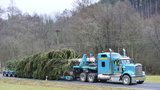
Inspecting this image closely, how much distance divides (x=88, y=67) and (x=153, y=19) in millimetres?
39052

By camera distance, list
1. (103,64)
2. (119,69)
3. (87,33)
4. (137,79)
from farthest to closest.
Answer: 1. (87,33)
2. (103,64)
3. (119,69)
4. (137,79)

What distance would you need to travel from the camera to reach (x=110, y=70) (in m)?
29.7

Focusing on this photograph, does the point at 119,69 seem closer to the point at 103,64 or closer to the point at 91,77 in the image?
the point at 103,64

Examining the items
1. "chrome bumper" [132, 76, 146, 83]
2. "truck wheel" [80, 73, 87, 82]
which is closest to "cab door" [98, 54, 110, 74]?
"truck wheel" [80, 73, 87, 82]

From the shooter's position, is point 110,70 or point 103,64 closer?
point 110,70

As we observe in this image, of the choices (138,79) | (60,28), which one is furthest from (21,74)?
(60,28)

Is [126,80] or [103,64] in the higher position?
[103,64]

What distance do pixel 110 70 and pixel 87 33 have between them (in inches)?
1190

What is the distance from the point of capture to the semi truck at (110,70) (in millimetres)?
27906

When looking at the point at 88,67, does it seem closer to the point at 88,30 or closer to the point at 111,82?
the point at 111,82

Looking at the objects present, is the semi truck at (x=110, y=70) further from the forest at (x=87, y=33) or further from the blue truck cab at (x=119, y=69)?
the forest at (x=87, y=33)

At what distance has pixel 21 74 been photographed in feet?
131

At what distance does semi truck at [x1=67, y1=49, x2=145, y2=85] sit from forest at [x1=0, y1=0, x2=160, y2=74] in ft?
74.4

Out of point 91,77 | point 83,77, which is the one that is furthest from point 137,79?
point 83,77
